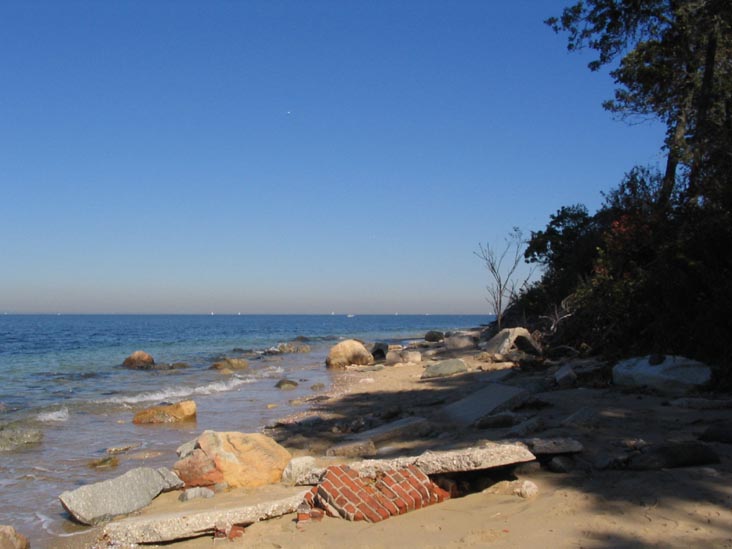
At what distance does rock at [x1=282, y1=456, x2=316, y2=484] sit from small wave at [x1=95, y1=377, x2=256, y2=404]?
8544mm

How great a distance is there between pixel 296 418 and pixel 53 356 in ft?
71.3

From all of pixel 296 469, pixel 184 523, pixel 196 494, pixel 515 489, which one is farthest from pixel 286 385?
pixel 515 489

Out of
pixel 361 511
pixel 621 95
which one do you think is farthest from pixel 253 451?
pixel 621 95

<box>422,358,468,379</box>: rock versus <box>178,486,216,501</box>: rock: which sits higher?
<box>422,358,468,379</box>: rock

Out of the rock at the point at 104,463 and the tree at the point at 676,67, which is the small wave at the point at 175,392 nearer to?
the rock at the point at 104,463

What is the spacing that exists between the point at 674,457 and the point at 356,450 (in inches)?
144

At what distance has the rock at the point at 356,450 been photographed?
7.09 m

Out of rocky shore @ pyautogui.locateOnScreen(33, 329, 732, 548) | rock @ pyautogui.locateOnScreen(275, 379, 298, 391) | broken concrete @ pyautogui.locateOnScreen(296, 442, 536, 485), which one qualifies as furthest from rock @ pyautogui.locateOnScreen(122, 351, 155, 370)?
broken concrete @ pyautogui.locateOnScreen(296, 442, 536, 485)

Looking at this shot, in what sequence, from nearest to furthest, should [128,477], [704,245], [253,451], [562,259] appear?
[128,477] < [253,451] < [704,245] < [562,259]

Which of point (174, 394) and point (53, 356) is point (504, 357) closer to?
point (174, 394)

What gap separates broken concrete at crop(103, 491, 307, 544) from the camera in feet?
15.3

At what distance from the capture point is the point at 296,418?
10398 mm

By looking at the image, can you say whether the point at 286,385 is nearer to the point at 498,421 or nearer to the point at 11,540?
the point at 498,421

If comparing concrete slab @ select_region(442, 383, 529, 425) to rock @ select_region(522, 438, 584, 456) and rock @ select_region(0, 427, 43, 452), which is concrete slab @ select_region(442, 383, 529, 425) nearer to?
rock @ select_region(522, 438, 584, 456)
